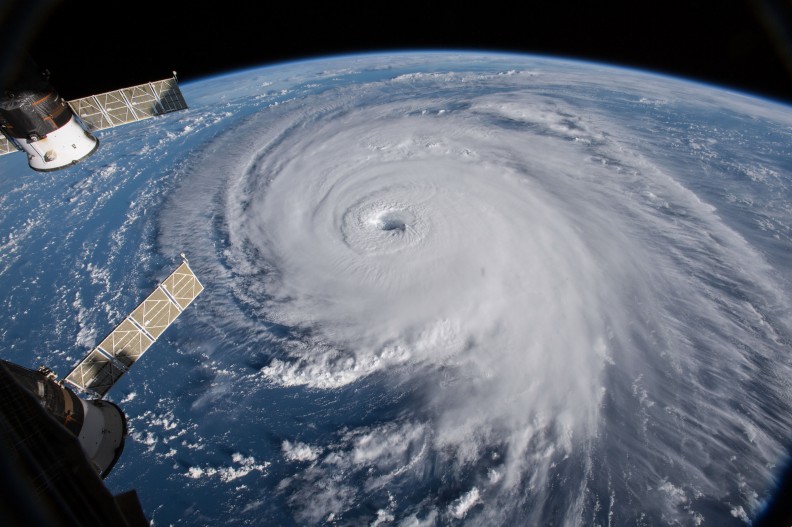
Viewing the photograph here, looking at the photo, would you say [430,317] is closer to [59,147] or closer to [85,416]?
[85,416]

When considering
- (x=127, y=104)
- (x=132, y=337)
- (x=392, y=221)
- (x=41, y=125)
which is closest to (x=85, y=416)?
(x=132, y=337)

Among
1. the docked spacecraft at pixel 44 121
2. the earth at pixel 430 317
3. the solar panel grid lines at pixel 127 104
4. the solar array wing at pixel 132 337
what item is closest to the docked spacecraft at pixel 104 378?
the solar array wing at pixel 132 337

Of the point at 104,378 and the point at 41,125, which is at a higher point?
the point at 41,125

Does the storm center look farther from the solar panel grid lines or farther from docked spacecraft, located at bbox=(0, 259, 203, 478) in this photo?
docked spacecraft, located at bbox=(0, 259, 203, 478)

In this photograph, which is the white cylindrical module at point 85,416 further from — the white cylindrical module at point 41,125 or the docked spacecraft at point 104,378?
the white cylindrical module at point 41,125

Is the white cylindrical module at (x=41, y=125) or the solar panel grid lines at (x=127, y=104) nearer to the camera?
the white cylindrical module at (x=41, y=125)

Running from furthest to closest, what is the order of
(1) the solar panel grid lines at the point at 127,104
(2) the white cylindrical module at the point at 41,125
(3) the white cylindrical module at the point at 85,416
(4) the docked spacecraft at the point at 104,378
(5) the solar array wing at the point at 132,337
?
(1) the solar panel grid lines at the point at 127,104 < (5) the solar array wing at the point at 132,337 < (2) the white cylindrical module at the point at 41,125 < (4) the docked spacecraft at the point at 104,378 < (3) the white cylindrical module at the point at 85,416

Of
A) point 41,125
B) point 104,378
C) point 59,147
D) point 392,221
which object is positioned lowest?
point 392,221

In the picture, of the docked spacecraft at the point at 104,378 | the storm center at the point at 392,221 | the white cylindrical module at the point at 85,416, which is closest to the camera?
the white cylindrical module at the point at 85,416

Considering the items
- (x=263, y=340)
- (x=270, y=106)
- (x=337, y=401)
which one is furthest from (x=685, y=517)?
(x=270, y=106)
